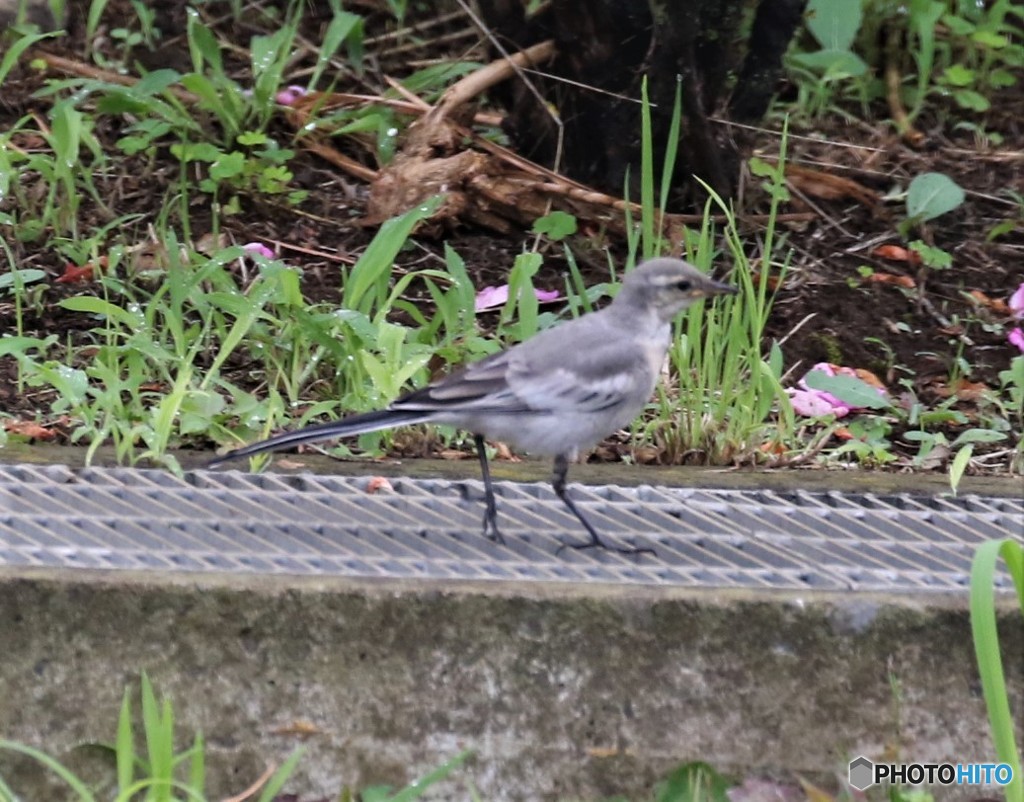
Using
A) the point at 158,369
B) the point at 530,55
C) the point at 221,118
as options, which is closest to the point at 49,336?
the point at 158,369

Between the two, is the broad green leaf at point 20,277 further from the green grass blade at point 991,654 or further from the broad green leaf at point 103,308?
the green grass blade at point 991,654

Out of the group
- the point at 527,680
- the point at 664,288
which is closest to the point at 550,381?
the point at 664,288

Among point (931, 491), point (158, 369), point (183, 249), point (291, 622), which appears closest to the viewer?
point (291, 622)

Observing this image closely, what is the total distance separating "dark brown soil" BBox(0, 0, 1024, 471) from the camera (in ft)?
19.2

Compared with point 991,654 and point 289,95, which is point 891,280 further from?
point 991,654

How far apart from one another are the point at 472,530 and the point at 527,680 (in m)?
0.67

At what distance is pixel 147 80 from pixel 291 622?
3.96m

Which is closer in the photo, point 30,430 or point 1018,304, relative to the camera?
point 30,430

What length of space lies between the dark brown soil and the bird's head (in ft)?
3.89

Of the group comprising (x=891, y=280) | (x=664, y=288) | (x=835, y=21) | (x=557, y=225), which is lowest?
(x=891, y=280)

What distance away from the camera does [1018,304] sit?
19.6 ft

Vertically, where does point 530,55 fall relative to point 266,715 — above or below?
above

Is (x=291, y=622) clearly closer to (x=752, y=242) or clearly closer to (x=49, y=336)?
(x=49, y=336)

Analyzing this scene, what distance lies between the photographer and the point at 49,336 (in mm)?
5516
